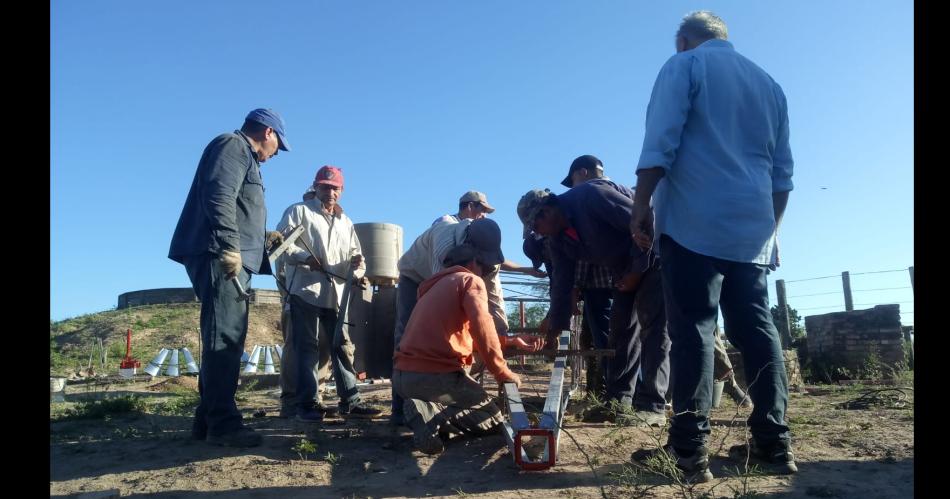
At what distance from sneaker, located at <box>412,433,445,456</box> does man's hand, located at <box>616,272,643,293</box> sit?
1.60 meters

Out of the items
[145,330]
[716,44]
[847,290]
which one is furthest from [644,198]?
[145,330]

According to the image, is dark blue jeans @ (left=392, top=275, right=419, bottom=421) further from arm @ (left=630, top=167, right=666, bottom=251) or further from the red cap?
arm @ (left=630, top=167, right=666, bottom=251)

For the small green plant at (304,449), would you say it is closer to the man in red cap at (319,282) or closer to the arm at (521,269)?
the man in red cap at (319,282)

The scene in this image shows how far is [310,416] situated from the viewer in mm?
4695

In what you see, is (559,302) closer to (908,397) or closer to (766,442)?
(766,442)

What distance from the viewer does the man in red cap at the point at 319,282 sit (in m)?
5.00

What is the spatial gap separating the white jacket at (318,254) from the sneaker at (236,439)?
1450 millimetres

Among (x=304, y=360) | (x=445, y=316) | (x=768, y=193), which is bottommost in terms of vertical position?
(x=304, y=360)

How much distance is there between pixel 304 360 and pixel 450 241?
4.49ft

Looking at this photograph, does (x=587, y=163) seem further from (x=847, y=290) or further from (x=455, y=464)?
(x=847, y=290)

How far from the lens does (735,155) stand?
301cm

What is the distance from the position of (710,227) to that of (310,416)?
2999 mm

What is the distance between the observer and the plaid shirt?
16.3 ft
